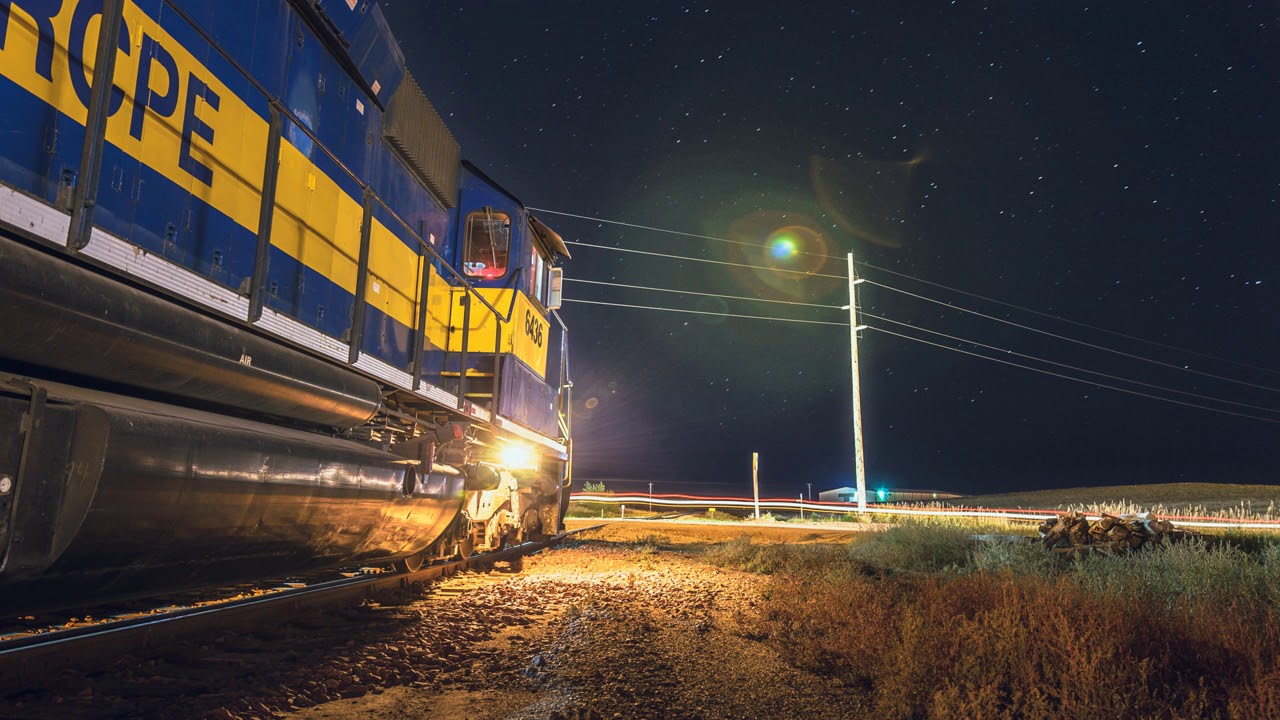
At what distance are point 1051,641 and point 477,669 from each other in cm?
352

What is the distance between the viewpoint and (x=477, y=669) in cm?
407

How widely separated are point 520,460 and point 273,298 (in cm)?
492

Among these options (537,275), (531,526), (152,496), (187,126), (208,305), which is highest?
(537,275)

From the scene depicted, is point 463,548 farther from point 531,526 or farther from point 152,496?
point 152,496

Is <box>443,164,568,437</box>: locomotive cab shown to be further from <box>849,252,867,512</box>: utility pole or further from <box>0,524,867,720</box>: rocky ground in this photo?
<box>849,252,867,512</box>: utility pole

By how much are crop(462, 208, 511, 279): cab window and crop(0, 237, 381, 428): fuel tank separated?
4.38 meters

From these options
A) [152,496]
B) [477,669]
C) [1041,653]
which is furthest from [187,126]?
[1041,653]

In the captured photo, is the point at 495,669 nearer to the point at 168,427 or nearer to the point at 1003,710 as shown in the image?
the point at 168,427

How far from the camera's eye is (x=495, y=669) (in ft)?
13.5

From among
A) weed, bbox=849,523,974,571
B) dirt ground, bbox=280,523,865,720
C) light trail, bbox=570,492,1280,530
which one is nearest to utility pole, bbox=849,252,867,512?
light trail, bbox=570,492,1280,530

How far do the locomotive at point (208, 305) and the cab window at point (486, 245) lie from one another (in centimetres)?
136

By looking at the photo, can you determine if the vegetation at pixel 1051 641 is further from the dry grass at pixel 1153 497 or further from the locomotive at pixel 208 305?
A: the dry grass at pixel 1153 497

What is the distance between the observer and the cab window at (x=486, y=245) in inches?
338

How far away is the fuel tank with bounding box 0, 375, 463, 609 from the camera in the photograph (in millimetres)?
2418
